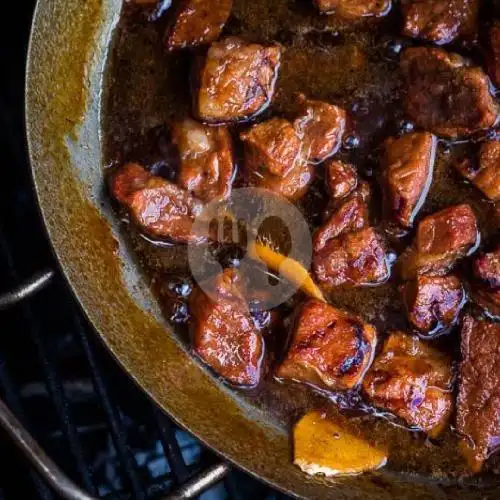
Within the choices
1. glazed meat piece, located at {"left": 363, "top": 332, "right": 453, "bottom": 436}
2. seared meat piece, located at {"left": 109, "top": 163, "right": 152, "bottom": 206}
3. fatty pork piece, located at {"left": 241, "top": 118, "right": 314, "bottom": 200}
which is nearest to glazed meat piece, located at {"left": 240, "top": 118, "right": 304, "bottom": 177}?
fatty pork piece, located at {"left": 241, "top": 118, "right": 314, "bottom": 200}

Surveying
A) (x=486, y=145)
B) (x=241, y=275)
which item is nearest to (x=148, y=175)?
(x=241, y=275)

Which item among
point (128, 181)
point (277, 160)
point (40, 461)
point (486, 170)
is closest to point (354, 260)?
point (277, 160)

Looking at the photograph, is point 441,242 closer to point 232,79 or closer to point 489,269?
point 489,269

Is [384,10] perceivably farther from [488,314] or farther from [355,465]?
[355,465]

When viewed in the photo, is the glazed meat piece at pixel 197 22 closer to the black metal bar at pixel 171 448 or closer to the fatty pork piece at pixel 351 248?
the fatty pork piece at pixel 351 248

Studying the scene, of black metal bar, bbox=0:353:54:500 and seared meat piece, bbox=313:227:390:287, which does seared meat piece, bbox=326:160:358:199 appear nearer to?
seared meat piece, bbox=313:227:390:287

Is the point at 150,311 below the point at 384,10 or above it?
below

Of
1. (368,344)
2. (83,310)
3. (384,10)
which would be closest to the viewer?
(83,310)
